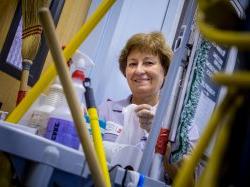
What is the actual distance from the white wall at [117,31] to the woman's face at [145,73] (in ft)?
0.86

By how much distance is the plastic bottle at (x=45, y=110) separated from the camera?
596mm

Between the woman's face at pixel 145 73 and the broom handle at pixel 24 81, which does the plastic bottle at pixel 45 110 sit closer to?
the broom handle at pixel 24 81

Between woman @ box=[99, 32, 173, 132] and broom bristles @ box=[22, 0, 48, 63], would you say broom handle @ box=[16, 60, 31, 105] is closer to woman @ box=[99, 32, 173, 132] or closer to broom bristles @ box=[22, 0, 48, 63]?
broom bristles @ box=[22, 0, 48, 63]

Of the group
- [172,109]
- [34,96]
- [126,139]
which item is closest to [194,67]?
[172,109]

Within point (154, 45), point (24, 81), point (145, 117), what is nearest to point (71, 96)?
point (145, 117)

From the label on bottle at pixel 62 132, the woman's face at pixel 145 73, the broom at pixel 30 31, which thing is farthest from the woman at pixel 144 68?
the label on bottle at pixel 62 132

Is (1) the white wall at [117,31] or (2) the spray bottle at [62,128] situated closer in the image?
(2) the spray bottle at [62,128]

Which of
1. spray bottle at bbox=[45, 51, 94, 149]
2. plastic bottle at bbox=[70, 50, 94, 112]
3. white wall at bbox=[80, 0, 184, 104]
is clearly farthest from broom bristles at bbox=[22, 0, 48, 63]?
white wall at bbox=[80, 0, 184, 104]

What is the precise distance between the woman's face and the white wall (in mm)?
263

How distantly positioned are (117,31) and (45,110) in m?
1.22

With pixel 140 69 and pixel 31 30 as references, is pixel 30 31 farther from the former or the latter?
pixel 140 69

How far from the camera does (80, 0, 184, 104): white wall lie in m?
1.70

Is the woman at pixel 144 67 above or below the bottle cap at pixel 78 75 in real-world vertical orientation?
above

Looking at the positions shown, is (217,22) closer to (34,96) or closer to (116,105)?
(34,96)
